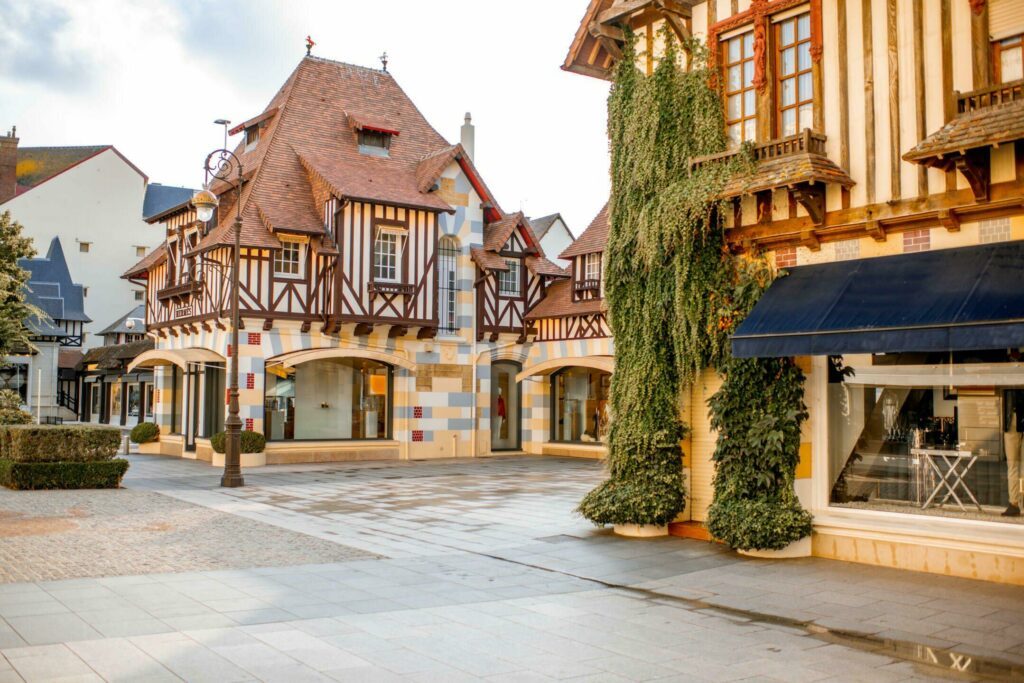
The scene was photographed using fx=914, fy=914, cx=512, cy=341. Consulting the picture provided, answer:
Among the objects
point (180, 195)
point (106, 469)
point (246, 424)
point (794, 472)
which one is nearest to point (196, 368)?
point (246, 424)

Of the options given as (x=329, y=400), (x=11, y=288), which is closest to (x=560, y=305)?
(x=329, y=400)

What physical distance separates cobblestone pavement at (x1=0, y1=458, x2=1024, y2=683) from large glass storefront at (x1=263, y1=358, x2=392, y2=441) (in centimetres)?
1260

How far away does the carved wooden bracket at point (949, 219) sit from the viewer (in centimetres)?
873

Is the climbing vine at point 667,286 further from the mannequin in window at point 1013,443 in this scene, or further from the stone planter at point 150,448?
the stone planter at point 150,448

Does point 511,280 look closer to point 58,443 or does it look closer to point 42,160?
point 58,443

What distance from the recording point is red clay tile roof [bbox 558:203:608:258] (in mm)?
25625

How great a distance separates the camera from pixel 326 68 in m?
27.3

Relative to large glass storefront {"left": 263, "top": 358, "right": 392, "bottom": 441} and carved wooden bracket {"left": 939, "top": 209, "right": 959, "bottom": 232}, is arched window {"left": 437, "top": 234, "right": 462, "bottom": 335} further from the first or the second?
carved wooden bracket {"left": 939, "top": 209, "right": 959, "bottom": 232}

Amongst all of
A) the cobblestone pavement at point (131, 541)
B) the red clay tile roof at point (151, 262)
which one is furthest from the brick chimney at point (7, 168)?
the cobblestone pavement at point (131, 541)

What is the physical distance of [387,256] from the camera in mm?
24406

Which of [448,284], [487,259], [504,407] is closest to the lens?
[448,284]

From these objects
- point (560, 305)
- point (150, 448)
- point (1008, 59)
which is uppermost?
point (1008, 59)

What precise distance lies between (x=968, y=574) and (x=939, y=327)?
246 centimetres

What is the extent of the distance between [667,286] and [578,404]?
662 inches
